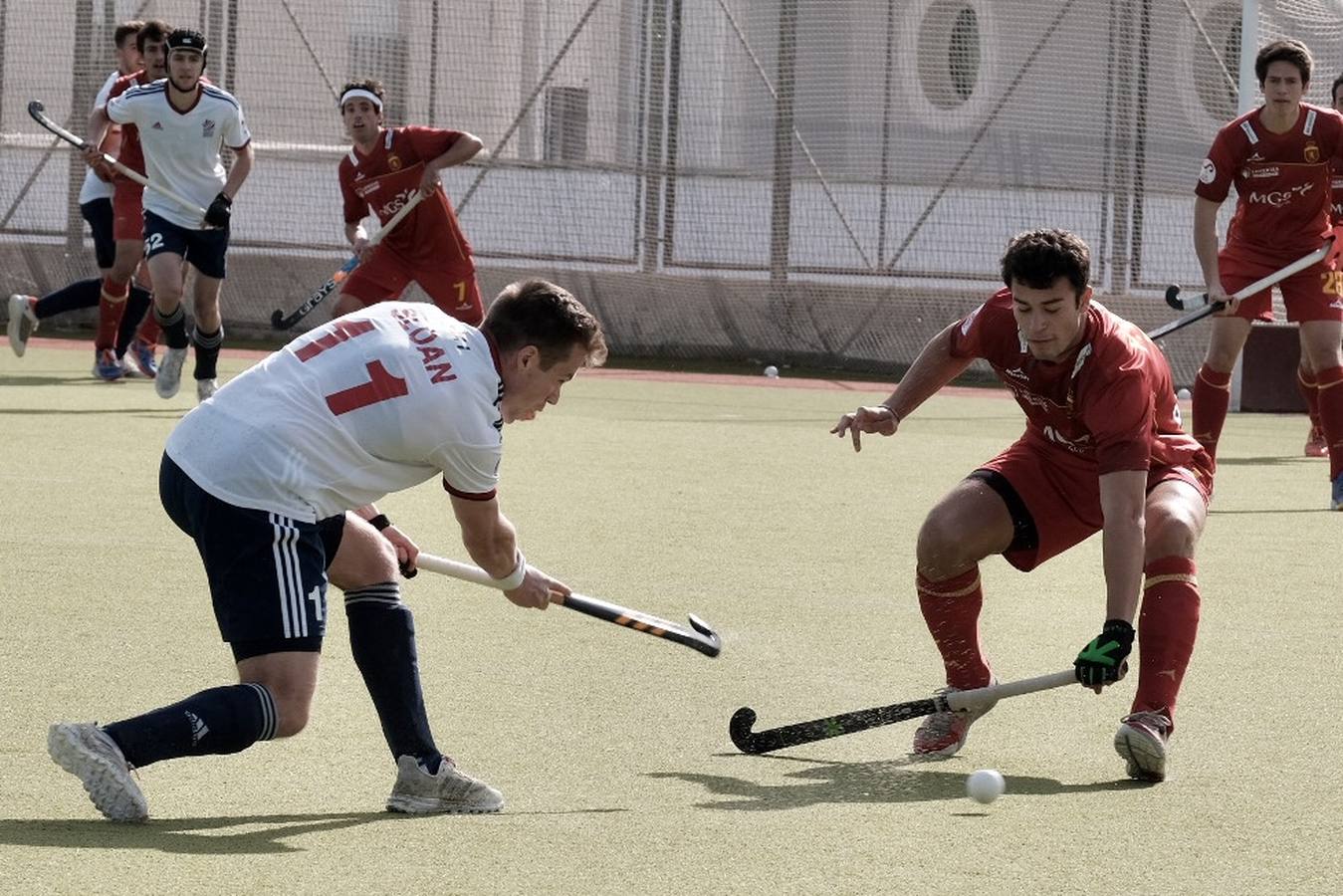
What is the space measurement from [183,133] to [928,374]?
5682mm

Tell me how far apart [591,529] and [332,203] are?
7.86 m

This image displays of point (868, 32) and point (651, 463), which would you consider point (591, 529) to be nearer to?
point (651, 463)

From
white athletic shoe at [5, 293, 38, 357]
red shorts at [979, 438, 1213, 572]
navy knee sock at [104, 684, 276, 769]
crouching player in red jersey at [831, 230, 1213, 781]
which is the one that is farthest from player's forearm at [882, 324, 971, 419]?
white athletic shoe at [5, 293, 38, 357]

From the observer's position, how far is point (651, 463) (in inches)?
319

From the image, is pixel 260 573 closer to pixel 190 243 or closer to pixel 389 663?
pixel 389 663

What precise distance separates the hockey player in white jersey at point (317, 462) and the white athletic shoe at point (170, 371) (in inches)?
230

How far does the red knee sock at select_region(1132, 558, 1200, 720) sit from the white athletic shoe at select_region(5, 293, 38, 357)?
754 centimetres

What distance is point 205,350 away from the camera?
29.6ft

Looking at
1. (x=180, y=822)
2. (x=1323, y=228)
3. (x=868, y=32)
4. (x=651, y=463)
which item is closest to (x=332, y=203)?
(x=868, y=32)

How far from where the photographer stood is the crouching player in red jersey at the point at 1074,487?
12.1ft

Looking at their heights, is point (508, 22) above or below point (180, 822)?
above

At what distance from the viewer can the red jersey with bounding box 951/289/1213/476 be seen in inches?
148

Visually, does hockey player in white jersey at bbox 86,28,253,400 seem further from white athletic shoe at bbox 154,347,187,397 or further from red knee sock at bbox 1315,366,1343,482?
red knee sock at bbox 1315,366,1343,482

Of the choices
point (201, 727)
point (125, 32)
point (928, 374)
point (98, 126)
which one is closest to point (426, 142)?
point (98, 126)
